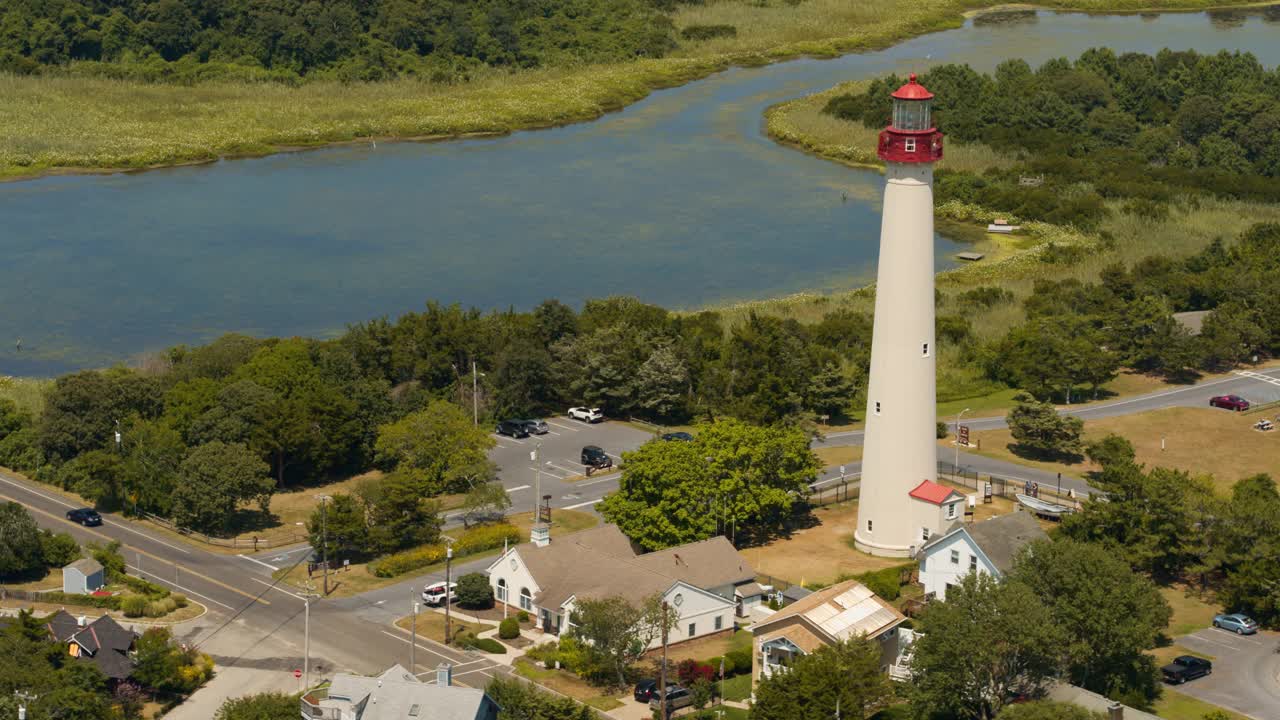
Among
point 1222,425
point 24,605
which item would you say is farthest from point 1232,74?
point 24,605

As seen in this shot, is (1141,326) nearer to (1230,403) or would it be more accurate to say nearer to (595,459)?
(1230,403)

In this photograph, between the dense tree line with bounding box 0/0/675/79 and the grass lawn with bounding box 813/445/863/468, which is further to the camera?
the dense tree line with bounding box 0/0/675/79

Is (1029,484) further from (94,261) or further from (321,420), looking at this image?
(94,261)

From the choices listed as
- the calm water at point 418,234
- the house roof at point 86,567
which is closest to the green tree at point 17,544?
the house roof at point 86,567

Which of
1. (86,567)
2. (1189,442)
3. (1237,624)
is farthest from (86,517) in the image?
(1189,442)

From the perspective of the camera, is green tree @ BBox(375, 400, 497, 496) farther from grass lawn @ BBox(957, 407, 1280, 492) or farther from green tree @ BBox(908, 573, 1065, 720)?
green tree @ BBox(908, 573, 1065, 720)

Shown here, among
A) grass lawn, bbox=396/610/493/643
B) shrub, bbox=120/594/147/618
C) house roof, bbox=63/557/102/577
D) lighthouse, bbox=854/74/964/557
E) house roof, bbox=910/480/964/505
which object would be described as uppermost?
lighthouse, bbox=854/74/964/557

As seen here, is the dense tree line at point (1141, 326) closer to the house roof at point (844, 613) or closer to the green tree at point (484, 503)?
the green tree at point (484, 503)

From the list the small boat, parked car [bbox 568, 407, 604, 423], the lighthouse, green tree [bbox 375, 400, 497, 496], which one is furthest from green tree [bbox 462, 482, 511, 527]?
the small boat
